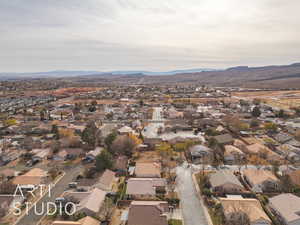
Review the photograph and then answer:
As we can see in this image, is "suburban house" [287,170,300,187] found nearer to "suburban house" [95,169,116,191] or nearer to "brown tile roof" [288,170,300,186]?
"brown tile roof" [288,170,300,186]

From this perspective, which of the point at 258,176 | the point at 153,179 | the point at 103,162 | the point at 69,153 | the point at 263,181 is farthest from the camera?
the point at 69,153

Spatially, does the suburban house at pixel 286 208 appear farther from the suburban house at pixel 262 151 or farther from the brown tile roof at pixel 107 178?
the brown tile roof at pixel 107 178

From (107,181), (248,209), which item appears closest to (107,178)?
(107,181)

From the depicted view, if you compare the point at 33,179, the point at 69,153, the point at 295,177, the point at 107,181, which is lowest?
the point at 33,179

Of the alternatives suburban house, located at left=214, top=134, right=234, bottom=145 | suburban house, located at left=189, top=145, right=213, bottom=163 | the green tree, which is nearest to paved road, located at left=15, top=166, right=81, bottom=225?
the green tree

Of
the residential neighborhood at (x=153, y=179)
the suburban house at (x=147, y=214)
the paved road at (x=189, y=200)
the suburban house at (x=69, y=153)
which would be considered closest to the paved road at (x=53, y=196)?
the residential neighborhood at (x=153, y=179)

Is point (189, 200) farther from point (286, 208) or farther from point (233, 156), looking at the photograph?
point (233, 156)
